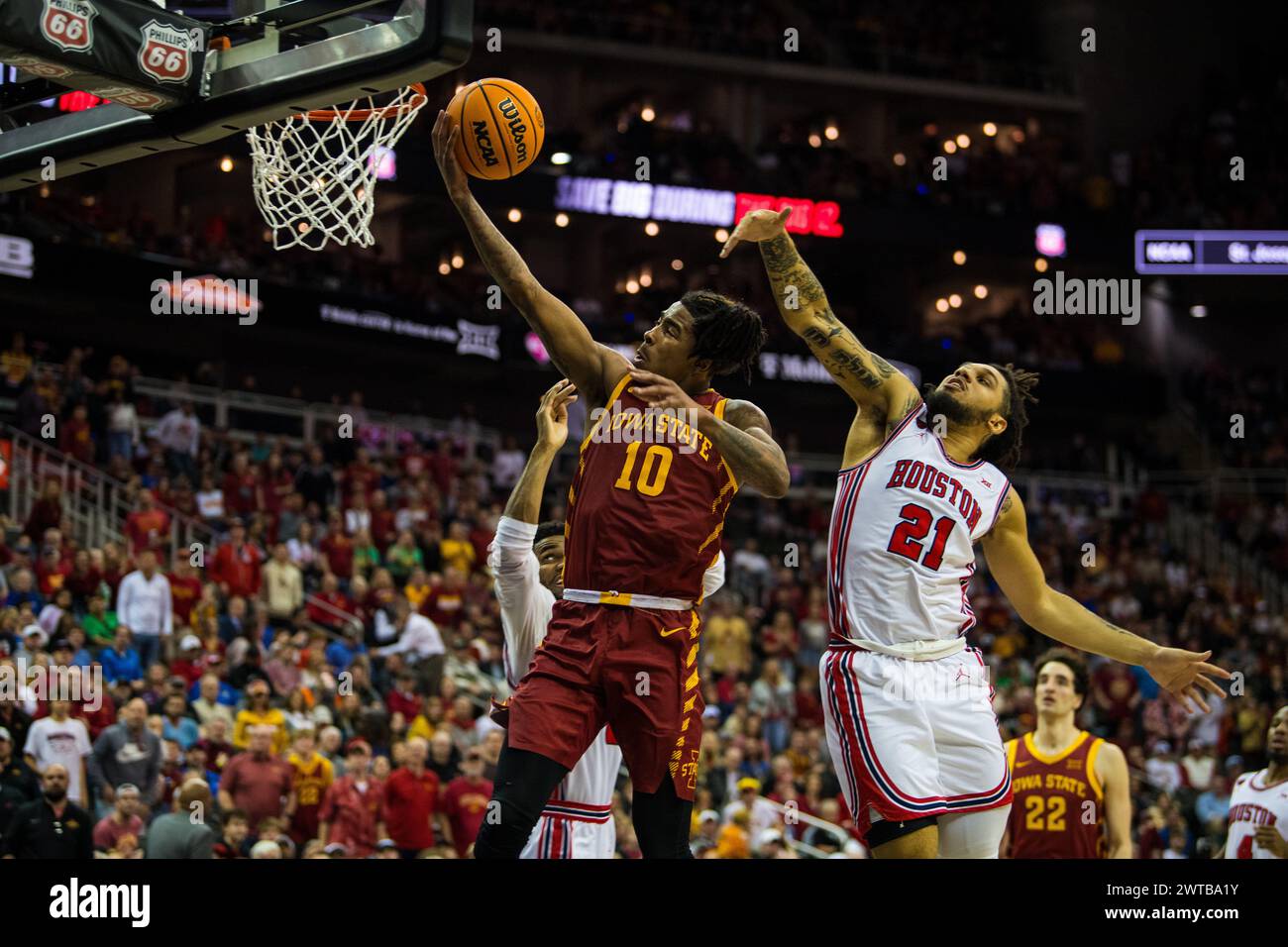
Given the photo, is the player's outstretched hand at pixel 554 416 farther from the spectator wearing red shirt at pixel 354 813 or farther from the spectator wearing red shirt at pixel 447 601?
the spectator wearing red shirt at pixel 447 601

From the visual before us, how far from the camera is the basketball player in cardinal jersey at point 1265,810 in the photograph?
7.02 metres

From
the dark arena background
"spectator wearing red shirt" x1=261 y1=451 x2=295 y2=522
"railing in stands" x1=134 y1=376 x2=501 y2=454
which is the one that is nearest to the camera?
the dark arena background

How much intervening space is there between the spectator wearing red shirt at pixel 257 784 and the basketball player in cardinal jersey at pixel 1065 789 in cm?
547

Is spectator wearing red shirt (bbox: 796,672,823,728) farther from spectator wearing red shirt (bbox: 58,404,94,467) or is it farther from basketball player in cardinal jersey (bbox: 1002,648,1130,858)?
basketball player in cardinal jersey (bbox: 1002,648,1130,858)

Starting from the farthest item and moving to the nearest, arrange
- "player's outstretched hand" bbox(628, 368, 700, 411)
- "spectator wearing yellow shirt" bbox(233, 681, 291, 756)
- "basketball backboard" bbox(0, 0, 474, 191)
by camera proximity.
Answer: "spectator wearing yellow shirt" bbox(233, 681, 291, 756)
"basketball backboard" bbox(0, 0, 474, 191)
"player's outstretched hand" bbox(628, 368, 700, 411)

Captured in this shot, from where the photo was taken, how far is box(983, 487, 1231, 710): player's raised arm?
5914mm

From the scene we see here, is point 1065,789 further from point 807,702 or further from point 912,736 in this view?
point 807,702

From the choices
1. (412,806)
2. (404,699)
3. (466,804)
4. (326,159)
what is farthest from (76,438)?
(326,159)

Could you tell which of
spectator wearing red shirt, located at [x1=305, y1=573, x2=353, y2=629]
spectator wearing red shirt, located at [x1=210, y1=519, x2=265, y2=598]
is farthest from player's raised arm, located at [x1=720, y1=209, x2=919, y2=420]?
spectator wearing red shirt, located at [x1=305, y1=573, x2=353, y2=629]

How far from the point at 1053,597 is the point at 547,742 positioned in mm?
2331

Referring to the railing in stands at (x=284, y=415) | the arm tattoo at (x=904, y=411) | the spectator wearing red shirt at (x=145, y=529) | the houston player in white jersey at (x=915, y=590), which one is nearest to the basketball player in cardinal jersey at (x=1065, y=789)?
the houston player in white jersey at (x=915, y=590)

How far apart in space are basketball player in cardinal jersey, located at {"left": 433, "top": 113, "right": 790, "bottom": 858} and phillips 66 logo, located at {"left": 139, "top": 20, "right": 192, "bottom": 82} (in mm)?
1314

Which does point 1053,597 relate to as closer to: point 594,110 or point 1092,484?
point 1092,484

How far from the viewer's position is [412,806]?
1099cm
